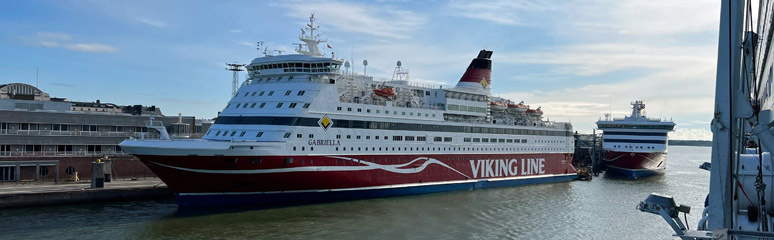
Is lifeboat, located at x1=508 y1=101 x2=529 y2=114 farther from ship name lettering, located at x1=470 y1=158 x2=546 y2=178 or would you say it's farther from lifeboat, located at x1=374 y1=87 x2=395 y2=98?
lifeboat, located at x1=374 y1=87 x2=395 y2=98

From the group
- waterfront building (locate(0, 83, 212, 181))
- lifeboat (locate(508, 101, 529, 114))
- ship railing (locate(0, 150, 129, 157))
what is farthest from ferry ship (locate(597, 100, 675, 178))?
ship railing (locate(0, 150, 129, 157))

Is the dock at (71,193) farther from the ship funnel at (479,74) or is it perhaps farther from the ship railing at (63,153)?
the ship funnel at (479,74)

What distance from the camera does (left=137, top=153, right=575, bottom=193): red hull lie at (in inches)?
830

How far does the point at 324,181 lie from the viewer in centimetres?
2358

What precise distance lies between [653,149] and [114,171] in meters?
43.2

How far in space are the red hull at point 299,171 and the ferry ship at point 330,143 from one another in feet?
0.14

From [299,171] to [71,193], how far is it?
960 cm

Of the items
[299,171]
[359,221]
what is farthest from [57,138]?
[359,221]

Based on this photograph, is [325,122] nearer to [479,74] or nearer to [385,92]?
[385,92]

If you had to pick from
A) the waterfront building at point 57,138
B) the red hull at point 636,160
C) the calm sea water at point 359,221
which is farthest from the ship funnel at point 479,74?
the waterfront building at point 57,138

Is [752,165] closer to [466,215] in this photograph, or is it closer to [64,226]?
[466,215]

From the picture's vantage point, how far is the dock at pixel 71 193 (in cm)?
2147

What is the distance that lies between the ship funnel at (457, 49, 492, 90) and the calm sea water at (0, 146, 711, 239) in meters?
11.0

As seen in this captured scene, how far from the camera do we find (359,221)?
2023 cm
